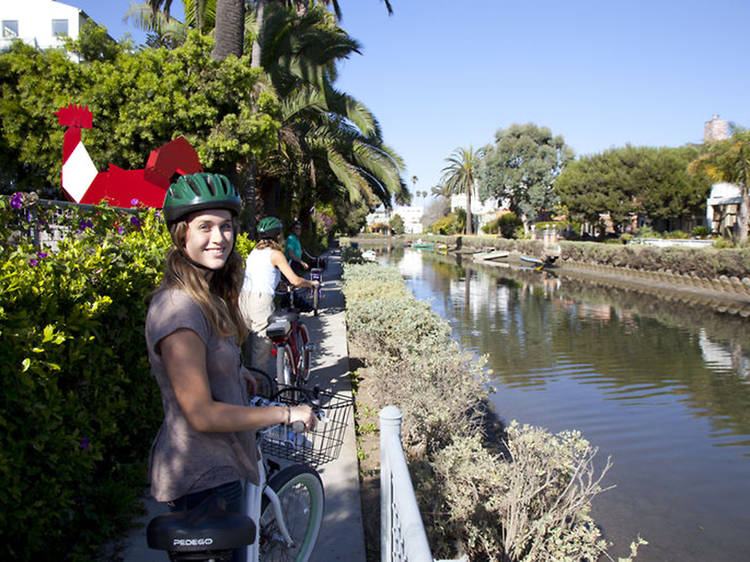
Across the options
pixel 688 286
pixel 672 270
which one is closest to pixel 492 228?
pixel 672 270

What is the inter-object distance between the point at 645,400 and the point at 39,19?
4304cm

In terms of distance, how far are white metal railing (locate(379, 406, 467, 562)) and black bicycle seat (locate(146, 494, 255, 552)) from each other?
1.65ft

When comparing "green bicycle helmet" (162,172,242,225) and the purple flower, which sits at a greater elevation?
the purple flower

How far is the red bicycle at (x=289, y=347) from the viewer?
4.73 m

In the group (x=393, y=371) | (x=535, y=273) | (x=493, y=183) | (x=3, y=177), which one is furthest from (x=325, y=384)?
(x=493, y=183)

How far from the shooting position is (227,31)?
1017 cm

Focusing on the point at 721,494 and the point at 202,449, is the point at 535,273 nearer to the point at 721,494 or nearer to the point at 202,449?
the point at 721,494

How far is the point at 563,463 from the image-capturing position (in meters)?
4.10

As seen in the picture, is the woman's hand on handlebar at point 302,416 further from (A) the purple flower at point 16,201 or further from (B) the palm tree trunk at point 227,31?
(B) the palm tree trunk at point 227,31

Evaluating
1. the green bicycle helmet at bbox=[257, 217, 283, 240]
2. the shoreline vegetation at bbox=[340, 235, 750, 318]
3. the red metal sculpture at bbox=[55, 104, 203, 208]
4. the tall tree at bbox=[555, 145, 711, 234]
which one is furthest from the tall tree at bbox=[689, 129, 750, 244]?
the red metal sculpture at bbox=[55, 104, 203, 208]

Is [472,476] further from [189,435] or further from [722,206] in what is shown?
[722,206]

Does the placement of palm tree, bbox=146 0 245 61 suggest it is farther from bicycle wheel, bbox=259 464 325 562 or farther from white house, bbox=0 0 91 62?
white house, bbox=0 0 91 62

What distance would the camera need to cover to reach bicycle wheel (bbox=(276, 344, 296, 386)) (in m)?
5.20

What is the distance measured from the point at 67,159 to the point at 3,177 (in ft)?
38.7
